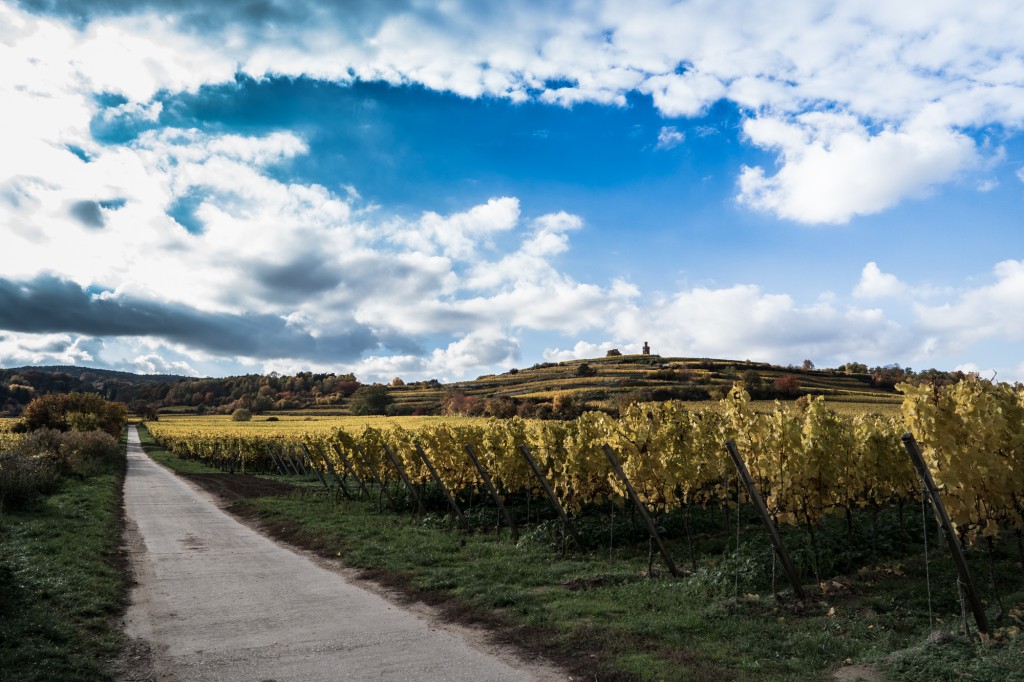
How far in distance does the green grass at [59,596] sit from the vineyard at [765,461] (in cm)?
830

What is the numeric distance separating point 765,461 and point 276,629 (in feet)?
27.5

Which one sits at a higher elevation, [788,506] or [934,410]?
[934,410]

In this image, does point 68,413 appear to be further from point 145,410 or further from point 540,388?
point 145,410

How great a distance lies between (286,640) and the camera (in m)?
8.41

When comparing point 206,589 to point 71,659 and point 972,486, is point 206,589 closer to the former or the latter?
point 71,659

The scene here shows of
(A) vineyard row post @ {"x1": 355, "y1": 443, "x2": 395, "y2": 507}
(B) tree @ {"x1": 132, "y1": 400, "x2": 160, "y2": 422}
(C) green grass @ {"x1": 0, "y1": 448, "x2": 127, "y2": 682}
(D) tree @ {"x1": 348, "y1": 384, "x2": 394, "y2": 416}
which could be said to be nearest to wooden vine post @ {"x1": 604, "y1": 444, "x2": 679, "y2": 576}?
(C) green grass @ {"x1": 0, "y1": 448, "x2": 127, "y2": 682}

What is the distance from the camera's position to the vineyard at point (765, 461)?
27.7ft

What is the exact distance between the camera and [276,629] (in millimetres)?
8906

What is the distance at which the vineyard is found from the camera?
8438mm

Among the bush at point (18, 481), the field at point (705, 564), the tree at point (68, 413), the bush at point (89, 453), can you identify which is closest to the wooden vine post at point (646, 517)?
the field at point (705, 564)

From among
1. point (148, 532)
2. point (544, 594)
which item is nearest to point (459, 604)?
point (544, 594)

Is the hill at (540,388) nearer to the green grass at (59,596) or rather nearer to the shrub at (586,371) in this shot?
the shrub at (586,371)

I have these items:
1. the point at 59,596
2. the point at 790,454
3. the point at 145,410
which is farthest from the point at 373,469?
the point at 145,410

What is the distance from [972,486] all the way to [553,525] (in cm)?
931
